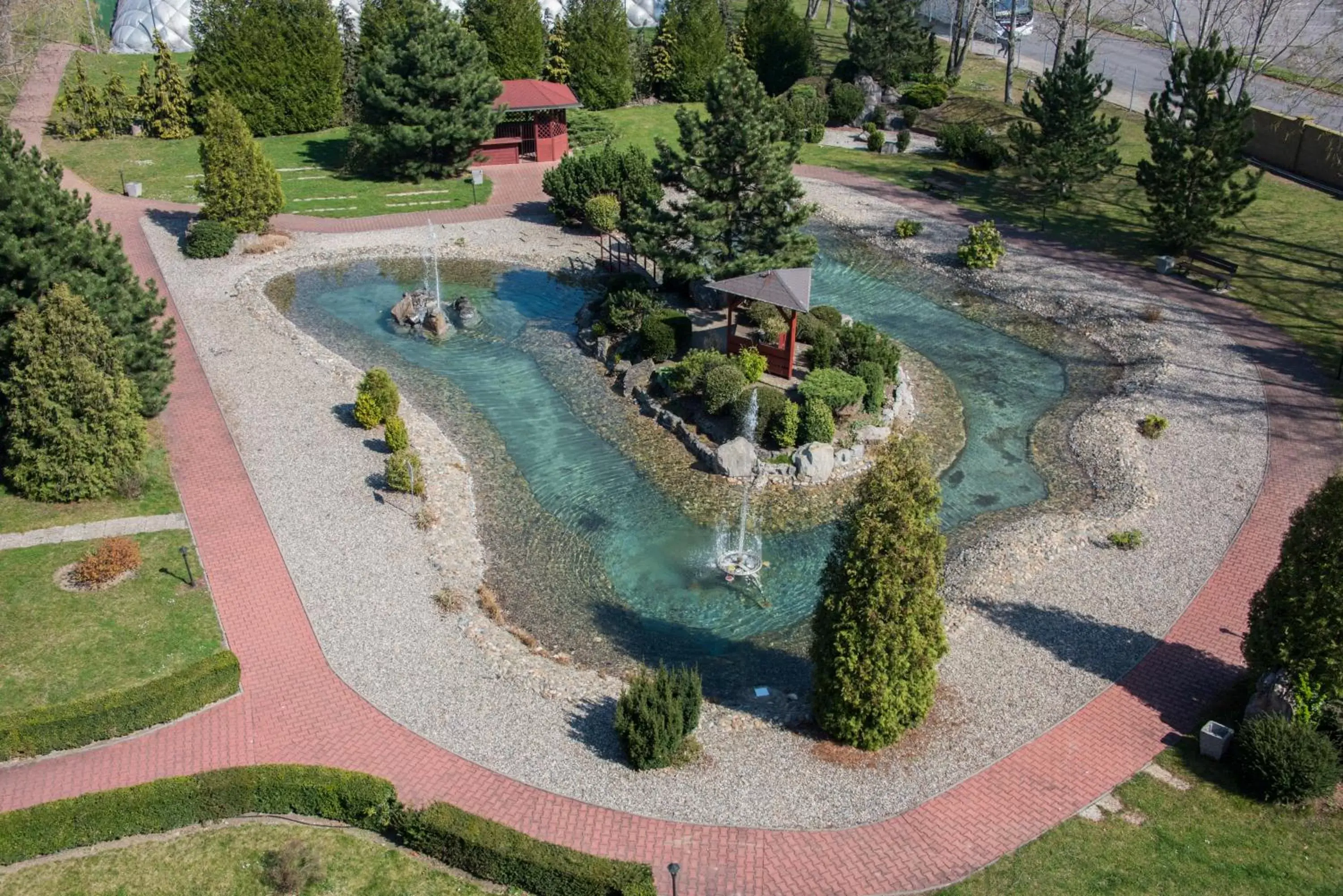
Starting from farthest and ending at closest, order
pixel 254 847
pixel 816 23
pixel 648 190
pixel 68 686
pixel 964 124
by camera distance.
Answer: pixel 816 23 → pixel 964 124 → pixel 648 190 → pixel 68 686 → pixel 254 847

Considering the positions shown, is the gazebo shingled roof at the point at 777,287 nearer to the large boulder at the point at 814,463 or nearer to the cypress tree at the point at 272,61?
the large boulder at the point at 814,463

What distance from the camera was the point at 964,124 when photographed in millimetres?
52969

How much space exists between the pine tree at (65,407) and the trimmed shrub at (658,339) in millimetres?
14180

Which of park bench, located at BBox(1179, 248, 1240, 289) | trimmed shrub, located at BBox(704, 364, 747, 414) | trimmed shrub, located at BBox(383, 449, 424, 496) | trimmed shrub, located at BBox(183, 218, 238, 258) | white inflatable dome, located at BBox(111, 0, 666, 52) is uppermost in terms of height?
white inflatable dome, located at BBox(111, 0, 666, 52)

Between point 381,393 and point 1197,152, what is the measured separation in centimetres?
2895

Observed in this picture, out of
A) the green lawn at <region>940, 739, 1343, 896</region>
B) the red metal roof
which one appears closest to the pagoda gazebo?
the green lawn at <region>940, 739, 1343, 896</region>

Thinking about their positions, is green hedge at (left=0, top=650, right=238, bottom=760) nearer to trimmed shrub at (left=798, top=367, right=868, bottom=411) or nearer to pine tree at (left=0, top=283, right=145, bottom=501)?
pine tree at (left=0, top=283, right=145, bottom=501)

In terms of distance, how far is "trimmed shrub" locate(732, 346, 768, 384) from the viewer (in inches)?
1188

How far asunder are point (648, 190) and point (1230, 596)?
88.3ft

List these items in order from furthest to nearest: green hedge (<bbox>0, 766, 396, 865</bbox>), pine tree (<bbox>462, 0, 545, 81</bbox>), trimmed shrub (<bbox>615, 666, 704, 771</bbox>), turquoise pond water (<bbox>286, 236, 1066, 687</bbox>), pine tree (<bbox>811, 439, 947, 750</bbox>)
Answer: pine tree (<bbox>462, 0, 545, 81</bbox>) → turquoise pond water (<bbox>286, 236, 1066, 687</bbox>) → trimmed shrub (<bbox>615, 666, 704, 771</bbox>) → pine tree (<bbox>811, 439, 947, 750</bbox>) → green hedge (<bbox>0, 766, 396, 865</bbox>)

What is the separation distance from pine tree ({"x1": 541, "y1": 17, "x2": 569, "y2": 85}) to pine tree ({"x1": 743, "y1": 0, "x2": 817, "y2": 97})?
10.5 metres

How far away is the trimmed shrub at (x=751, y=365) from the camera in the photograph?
99.0 ft

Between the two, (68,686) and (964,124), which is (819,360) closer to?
(68,686)

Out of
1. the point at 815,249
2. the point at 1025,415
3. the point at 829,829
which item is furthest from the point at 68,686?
the point at 1025,415
